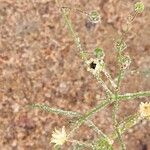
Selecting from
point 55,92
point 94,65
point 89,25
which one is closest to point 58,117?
point 55,92

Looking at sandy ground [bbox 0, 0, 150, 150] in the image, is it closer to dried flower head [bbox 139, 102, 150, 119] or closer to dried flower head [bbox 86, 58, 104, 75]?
dried flower head [bbox 139, 102, 150, 119]

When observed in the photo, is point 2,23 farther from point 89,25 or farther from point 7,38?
point 89,25

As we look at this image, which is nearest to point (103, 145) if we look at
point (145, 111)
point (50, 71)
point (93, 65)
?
point (145, 111)

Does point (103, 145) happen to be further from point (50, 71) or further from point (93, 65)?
point (50, 71)

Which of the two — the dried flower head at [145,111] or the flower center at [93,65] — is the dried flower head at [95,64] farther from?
the dried flower head at [145,111]

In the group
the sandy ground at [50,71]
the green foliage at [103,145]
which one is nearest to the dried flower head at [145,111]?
the green foliage at [103,145]

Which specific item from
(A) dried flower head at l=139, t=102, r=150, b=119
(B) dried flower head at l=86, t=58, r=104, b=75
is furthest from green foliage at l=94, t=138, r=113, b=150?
(B) dried flower head at l=86, t=58, r=104, b=75

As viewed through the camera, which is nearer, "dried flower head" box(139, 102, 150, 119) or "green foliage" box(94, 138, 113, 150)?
"dried flower head" box(139, 102, 150, 119)

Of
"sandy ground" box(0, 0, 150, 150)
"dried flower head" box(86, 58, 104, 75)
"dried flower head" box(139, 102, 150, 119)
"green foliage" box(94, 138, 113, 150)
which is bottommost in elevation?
"green foliage" box(94, 138, 113, 150)

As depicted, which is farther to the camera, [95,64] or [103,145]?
[103,145]
